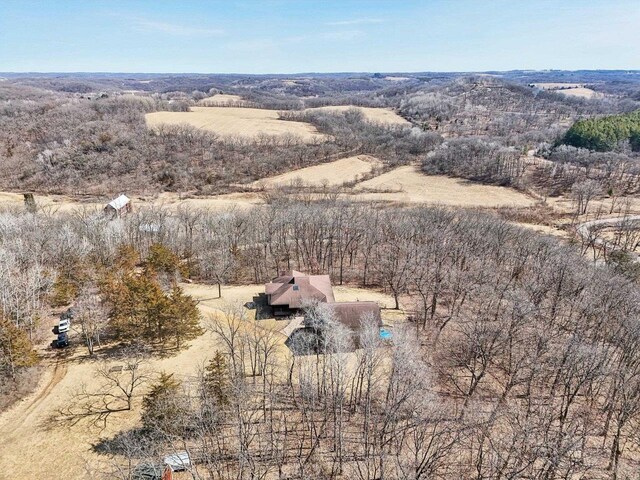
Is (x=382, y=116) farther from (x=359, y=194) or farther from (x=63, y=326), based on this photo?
(x=63, y=326)

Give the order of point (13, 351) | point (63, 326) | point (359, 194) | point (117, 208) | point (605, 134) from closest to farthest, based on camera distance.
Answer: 1. point (13, 351)
2. point (63, 326)
3. point (117, 208)
4. point (359, 194)
5. point (605, 134)

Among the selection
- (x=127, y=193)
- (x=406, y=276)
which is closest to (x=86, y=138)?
(x=127, y=193)

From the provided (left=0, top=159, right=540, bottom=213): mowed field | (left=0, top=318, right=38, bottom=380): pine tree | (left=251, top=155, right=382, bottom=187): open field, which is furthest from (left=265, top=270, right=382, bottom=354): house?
(left=251, top=155, right=382, bottom=187): open field

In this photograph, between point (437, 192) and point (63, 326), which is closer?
point (63, 326)

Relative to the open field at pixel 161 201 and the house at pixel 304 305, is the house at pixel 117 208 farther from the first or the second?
the house at pixel 304 305

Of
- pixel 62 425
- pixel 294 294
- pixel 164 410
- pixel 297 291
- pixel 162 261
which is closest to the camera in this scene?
pixel 164 410

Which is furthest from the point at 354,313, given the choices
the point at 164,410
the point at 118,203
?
the point at 118,203

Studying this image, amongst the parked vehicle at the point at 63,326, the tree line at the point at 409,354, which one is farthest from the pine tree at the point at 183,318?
the parked vehicle at the point at 63,326

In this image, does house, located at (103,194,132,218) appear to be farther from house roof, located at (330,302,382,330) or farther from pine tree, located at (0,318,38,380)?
house roof, located at (330,302,382,330)
